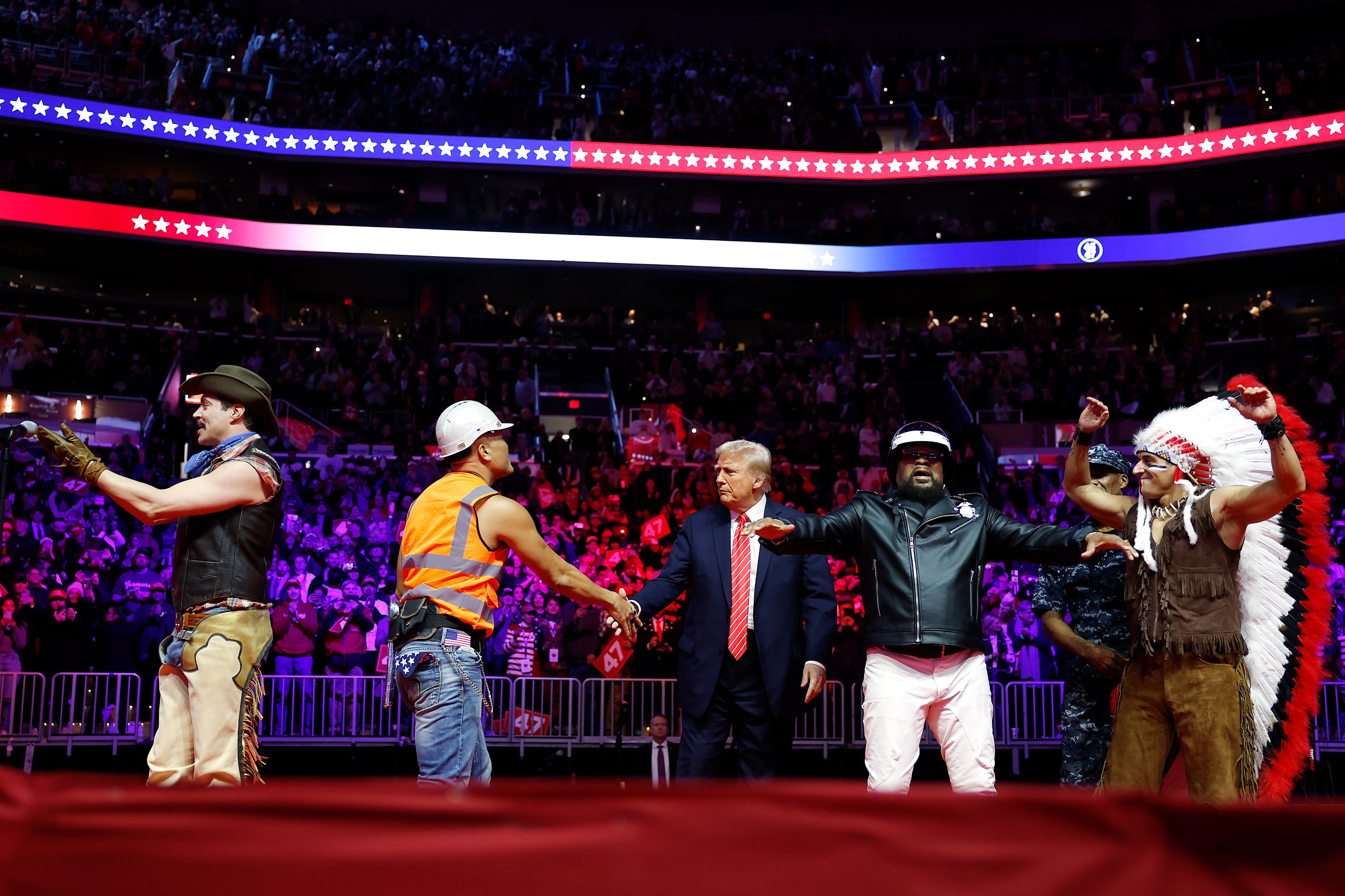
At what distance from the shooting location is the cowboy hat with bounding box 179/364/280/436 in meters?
4.44

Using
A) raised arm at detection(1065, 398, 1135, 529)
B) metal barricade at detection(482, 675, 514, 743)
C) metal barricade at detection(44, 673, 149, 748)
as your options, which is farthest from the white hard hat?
metal barricade at detection(44, 673, 149, 748)

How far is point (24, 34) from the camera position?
2661 cm

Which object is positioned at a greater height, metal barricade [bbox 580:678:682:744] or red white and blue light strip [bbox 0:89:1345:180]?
red white and blue light strip [bbox 0:89:1345:180]

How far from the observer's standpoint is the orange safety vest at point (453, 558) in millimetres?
4320

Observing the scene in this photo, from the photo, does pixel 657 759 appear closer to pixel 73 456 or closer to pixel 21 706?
pixel 21 706

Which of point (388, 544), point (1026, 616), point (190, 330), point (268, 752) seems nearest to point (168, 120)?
point (190, 330)

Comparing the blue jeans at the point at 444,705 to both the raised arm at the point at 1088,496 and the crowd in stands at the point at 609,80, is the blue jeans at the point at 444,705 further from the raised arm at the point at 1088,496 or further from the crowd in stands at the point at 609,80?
the crowd in stands at the point at 609,80

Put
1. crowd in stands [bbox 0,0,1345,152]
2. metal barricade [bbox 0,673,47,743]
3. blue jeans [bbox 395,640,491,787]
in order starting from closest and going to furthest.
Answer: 1. blue jeans [bbox 395,640,491,787]
2. metal barricade [bbox 0,673,47,743]
3. crowd in stands [bbox 0,0,1345,152]

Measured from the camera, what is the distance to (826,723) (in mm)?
10758

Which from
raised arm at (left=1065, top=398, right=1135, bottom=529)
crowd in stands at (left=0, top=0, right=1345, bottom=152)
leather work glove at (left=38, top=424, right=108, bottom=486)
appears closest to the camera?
leather work glove at (left=38, top=424, right=108, bottom=486)

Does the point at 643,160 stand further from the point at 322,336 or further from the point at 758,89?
the point at 322,336

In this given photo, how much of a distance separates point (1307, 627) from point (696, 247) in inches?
952

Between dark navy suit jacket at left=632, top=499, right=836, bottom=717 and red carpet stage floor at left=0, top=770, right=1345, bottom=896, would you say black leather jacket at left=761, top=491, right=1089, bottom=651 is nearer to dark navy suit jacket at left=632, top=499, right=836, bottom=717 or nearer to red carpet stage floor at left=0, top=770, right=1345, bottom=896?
dark navy suit jacket at left=632, top=499, right=836, bottom=717

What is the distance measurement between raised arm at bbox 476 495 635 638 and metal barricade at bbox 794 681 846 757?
21.9 feet
